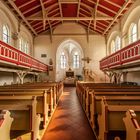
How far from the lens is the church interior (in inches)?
120

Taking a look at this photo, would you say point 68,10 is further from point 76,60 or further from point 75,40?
point 76,60

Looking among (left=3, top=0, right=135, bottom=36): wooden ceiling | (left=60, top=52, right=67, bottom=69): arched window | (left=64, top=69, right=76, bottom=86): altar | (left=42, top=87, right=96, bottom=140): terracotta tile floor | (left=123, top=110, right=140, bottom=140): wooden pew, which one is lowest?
(left=42, top=87, right=96, bottom=140): terracotta tile floor

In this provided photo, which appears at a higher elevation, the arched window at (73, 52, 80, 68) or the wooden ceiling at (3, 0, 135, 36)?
the wooden ceiling at (3, 0, 135, 36)

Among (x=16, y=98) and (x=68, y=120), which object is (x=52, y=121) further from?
(x=16, y=98)

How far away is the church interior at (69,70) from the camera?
3.04 meters

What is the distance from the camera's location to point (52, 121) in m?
5.20

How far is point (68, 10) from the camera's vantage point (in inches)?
693

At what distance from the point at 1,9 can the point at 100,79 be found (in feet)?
43.3

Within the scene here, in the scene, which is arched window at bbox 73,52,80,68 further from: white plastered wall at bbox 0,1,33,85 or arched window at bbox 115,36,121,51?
white plastered wall at bbox 0,1,33,85

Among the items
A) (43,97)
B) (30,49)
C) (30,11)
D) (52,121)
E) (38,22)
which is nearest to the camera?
(43,97)

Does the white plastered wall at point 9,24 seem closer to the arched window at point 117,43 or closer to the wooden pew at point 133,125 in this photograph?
the arched window at point 117,43

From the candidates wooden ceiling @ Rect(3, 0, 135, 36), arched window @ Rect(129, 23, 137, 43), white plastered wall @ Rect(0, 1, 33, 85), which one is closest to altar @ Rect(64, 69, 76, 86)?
wooden ceiling @ Rect(3, 0, 135, 36)

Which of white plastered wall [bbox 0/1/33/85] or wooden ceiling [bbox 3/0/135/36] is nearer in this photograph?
white plastered wall [bbox 0/1/33/85]

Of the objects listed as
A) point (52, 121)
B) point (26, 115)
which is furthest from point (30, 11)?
point (26, 115)
